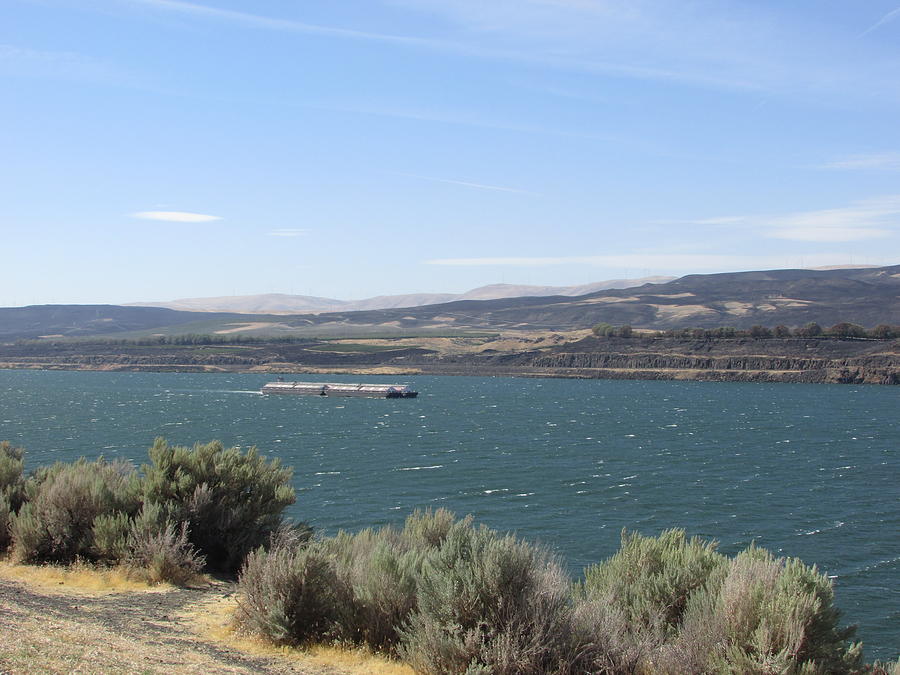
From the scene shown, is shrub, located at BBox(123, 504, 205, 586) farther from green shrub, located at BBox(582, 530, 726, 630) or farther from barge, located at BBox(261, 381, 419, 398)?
barge, located at BBox(261, 381, 419, 398)

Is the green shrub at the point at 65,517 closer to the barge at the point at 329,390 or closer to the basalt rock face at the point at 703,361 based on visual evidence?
the barge at the point at 329,390

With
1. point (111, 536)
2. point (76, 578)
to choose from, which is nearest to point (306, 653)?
point (76, 578)

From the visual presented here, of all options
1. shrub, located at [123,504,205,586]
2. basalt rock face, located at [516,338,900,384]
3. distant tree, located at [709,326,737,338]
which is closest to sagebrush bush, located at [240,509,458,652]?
shrub, located at [123,504,205,586]

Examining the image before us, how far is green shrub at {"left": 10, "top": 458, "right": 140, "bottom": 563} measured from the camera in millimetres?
16312

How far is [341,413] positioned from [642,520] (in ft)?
168

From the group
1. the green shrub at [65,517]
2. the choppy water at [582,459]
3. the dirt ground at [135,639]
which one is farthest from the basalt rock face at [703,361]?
the dirt ground at [135,639]

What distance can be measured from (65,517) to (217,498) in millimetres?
2826

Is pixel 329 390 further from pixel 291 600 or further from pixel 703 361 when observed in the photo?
pixel 291 600

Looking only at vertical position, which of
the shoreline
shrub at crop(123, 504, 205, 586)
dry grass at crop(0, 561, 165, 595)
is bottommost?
the shoreline

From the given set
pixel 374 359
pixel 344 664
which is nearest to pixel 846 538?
pixel 344 664

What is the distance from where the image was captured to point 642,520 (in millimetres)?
29344

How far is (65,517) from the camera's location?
54.1ft

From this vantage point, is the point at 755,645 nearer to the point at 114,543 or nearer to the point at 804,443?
the point at 114,543

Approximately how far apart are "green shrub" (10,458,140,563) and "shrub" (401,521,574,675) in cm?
838
